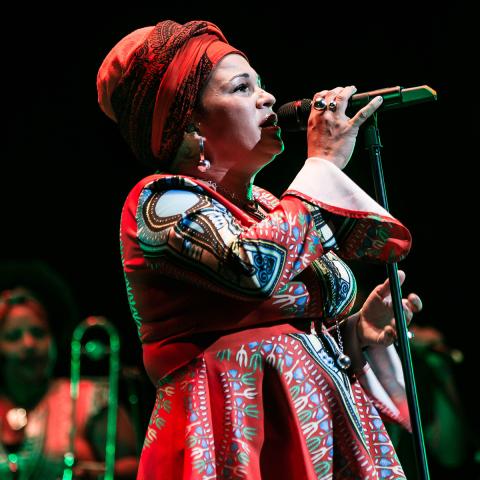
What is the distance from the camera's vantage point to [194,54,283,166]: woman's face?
157 cm

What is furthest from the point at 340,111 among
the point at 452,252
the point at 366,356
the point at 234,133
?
the point at 452,252

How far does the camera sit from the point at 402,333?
1.39 metres

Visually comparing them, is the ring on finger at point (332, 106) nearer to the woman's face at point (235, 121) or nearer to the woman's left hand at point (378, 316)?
the woman's face at point (235, 121)

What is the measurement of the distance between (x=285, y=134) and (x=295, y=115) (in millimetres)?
1787

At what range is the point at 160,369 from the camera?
1.43 m

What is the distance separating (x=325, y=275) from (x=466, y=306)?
8.53 ft

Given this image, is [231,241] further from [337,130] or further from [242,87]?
[242,87]

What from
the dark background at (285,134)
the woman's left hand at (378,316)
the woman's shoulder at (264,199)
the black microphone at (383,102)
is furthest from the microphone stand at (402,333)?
the dark background at (285,134)

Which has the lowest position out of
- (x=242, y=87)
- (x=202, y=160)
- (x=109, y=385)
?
(x=109, y=385)

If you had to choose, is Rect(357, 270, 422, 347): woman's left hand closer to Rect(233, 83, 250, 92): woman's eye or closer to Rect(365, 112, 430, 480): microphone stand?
Rect(365, 112, 430, 480): microphone stand

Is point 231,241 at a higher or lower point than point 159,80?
lower

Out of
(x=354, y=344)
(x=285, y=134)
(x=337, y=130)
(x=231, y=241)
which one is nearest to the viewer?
(x=231, y=241)

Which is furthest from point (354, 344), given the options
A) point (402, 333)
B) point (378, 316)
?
point (402, 333)

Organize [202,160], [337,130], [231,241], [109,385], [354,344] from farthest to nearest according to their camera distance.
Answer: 1. [109,385]
2. [354,344]
3. [202,160]
4. [337,130]
5. [231,241]
